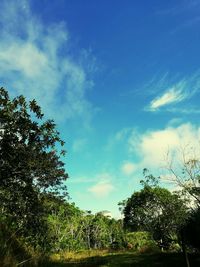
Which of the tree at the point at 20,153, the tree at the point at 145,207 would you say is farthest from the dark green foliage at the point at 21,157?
the tree at the point at 145,207

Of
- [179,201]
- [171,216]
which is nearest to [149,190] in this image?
[179,201]

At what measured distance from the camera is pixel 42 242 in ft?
39.6

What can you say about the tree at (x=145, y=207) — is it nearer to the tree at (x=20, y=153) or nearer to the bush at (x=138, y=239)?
the bush at (x=138, y=239)

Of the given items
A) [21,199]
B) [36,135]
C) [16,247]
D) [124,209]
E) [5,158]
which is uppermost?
[124,209]

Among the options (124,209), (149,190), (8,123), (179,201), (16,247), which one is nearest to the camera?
(16,247)

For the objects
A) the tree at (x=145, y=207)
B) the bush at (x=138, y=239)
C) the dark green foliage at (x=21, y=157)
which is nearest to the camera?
the dark green foliage at (x=21, y=157)

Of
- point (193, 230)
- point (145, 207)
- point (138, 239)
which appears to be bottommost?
point (193, 230)

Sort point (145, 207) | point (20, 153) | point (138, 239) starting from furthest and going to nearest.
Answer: point (145, 207)
point (138, 239)
point (20, 153)

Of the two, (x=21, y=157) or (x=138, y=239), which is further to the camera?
(x=138, y=239)

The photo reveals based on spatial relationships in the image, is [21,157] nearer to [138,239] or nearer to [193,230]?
[193,230]

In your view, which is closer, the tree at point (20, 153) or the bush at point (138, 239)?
the tree at point (20, 153)

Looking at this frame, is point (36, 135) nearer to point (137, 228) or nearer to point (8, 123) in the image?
point (8, 123)

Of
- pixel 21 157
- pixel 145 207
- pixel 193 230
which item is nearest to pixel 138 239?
pixel 145 207

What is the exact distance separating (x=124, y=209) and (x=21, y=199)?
47.3m
